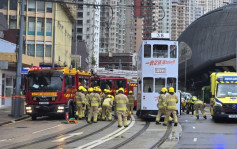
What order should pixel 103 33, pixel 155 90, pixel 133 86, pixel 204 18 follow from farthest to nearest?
pixel 103 33, pixel 204 18, pixel 133 86, pixel 155 90

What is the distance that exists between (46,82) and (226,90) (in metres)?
10.0

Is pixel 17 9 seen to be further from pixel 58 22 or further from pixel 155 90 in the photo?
pixel 155 90

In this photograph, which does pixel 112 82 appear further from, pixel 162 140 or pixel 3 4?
pixel 162 140

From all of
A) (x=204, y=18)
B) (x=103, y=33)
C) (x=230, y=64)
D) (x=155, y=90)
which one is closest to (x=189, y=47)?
(x=204, y=18)

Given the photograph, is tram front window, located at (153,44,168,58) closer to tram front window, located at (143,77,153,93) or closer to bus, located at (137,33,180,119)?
bus, located at (137,33,180,119)

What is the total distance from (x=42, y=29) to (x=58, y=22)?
2248 mm

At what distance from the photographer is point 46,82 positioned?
24859 millimetres

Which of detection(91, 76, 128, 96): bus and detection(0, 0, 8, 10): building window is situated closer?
detection(91, 76, 128, 96): bus

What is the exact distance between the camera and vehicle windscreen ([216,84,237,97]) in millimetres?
24250

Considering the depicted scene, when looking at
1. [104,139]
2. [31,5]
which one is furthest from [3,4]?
[104,139]

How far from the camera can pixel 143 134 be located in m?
17.7

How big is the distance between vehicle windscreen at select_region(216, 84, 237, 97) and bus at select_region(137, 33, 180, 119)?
2.35 metres

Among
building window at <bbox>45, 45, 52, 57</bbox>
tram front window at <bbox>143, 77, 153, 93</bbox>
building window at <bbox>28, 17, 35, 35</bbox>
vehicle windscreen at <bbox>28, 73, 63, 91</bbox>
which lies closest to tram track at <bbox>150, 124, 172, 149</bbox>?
tram front window at <bbox>143, 77, 153, 93</bbox>

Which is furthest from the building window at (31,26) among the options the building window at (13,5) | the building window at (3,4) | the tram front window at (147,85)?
the tram front window at (147,85)
